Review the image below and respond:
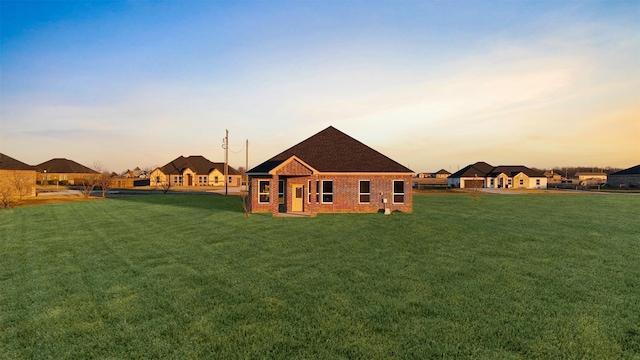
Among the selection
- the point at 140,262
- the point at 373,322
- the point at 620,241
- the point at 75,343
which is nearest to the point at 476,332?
the point at 373,322

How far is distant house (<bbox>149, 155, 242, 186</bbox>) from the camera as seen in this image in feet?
233

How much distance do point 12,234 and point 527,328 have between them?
769 inches

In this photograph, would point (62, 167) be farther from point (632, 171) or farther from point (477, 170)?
point (632, 171)

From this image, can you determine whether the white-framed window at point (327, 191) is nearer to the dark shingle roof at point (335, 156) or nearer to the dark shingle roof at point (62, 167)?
the dark shingle roof at point (335, 156)

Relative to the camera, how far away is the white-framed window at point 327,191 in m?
24.1

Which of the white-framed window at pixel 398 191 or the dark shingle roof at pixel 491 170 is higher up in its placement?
the dark shingle roof at pixel 491 170

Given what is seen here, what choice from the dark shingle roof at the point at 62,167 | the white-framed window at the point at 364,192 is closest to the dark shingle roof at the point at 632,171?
the white-framed window at the point at 364,192

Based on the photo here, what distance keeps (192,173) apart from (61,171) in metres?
29.2

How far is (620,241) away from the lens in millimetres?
13742

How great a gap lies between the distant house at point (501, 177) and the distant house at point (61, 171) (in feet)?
266

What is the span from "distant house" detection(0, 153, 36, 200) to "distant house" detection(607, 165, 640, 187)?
108m

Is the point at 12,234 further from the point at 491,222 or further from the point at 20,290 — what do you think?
the point at 491,222

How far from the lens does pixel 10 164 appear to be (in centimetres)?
4019

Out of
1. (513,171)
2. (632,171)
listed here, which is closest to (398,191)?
(513,171)
